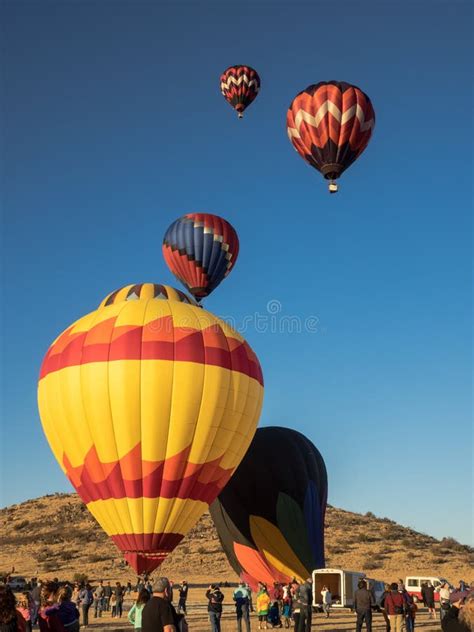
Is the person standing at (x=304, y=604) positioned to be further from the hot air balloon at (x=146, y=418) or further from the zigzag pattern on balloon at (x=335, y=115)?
the zigzag pattern on balloon at (x=335, y=115)

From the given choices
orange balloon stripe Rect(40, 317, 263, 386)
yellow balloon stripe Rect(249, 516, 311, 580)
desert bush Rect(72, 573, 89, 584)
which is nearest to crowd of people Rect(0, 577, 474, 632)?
yellow balloon stripe Rect(249, 516, 311, 580)

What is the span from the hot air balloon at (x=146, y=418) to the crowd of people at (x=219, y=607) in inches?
77.1

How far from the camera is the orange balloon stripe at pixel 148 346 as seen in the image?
67.0ft

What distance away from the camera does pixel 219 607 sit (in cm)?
1753

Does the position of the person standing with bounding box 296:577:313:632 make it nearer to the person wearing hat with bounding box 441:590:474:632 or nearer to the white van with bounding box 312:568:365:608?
the person wearing hat with bounding box 441:590:474:632

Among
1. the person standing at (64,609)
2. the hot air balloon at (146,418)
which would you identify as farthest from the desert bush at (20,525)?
the person standing at (64,609)

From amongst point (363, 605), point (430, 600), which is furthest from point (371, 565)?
point (363, 605)

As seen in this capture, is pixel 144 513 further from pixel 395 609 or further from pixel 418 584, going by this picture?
pixel 418 584

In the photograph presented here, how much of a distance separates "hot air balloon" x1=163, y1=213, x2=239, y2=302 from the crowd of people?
13114mm

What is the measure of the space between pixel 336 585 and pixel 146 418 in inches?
473

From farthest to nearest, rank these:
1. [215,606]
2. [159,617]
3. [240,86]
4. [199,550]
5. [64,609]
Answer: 1. [199,550]
2. [240,86]
3. [215,606]
4. [64,609]
5. [159,617]

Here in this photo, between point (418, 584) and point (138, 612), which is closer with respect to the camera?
point (138, 612)

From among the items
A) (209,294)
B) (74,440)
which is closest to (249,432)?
(74,440)

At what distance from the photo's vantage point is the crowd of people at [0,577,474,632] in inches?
225
